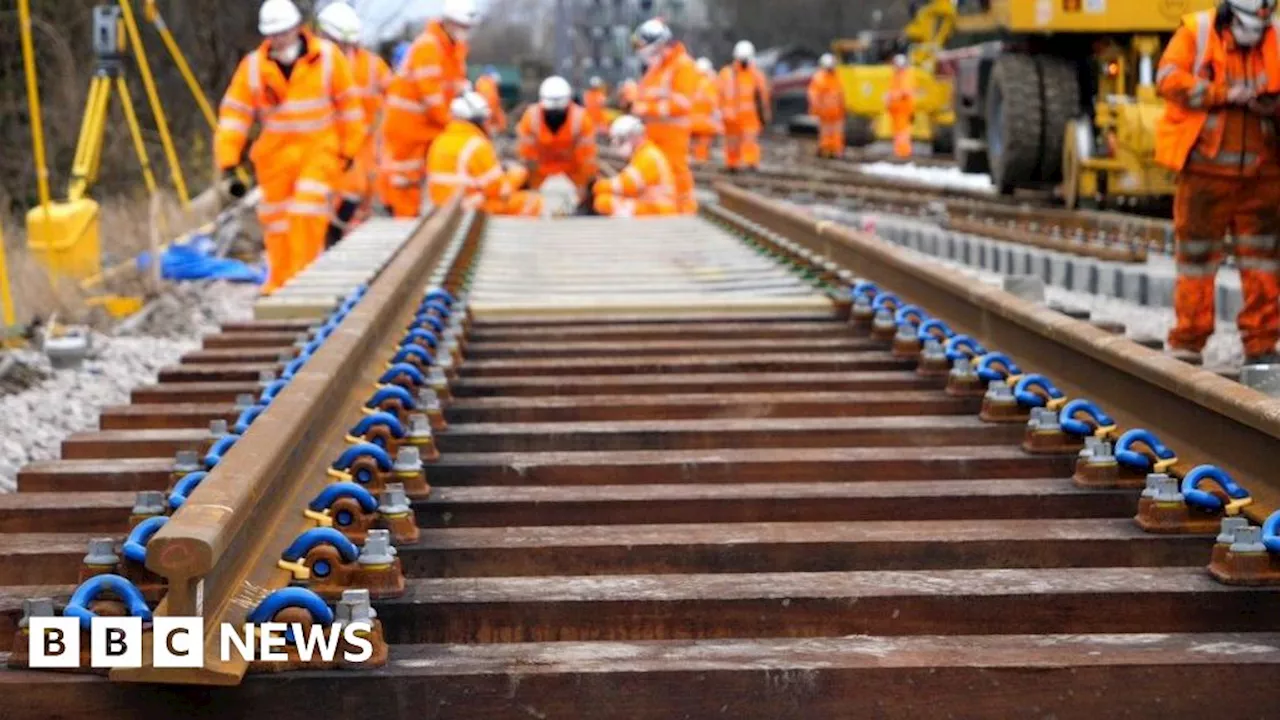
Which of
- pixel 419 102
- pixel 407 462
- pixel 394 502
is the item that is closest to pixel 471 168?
pixel 419 102

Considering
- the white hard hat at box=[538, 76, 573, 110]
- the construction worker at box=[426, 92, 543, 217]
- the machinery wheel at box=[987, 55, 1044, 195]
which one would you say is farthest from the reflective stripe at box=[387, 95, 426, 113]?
the machinery wheel at box=[987, 55, 1044, 195]

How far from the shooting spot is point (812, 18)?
6662 centimetres

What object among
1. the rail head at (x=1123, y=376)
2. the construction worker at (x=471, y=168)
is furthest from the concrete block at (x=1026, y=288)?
the construction worker at (x=471, y=168)

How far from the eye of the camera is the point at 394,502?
354 cm

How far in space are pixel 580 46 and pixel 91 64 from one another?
22.4 m

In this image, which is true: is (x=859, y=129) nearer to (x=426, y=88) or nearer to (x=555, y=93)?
(x=555, y=93)

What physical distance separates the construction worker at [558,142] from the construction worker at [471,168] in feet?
6.62

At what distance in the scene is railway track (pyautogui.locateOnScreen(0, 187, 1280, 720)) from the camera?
9.04 ft

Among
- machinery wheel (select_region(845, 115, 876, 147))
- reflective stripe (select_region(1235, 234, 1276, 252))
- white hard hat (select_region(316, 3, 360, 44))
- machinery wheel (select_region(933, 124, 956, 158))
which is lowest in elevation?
machinery wheel (select_region(845, 115, 876, 147))

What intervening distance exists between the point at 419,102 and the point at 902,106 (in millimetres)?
16529

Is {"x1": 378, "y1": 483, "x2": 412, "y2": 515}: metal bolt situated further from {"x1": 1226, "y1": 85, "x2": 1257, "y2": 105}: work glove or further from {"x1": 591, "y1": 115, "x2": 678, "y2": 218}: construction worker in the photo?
{"x1": 591, "y1": 115, "x2": 678, "y2": 218}: construction worker

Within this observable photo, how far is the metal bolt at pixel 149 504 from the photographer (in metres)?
3.65

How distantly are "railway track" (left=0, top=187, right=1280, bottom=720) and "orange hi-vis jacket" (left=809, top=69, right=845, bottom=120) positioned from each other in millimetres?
26230

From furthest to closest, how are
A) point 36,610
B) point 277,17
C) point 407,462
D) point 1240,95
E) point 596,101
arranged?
point 596,101 → point 277,17 → point 1240,95 → point 407,462 → point 36,610
